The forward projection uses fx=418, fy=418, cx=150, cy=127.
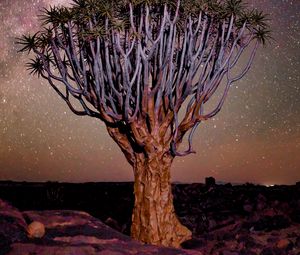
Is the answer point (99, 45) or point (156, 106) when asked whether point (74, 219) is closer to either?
point (156, 106)

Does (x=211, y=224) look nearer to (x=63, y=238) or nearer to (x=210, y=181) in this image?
(x=63, y=238)

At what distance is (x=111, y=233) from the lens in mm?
5836

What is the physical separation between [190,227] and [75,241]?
3889mm

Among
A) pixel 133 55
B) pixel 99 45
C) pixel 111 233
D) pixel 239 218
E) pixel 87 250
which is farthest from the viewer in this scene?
pixel 239 218

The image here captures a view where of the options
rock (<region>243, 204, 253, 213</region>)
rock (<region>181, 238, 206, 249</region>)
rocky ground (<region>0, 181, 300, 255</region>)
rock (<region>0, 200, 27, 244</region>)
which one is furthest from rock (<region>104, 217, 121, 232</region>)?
rock (<region>0, 200, 27, 244</region>)

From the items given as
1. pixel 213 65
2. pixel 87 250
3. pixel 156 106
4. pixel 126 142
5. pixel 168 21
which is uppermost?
pixel 168 21

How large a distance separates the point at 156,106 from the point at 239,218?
→ 369 cm

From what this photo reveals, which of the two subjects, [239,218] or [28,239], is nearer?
[28,239]

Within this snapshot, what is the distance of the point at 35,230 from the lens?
206 inches

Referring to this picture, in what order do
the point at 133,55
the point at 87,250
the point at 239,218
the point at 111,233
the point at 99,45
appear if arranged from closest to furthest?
the point at 87,250 → the point at 111,233 → the point at 99,45 → the point at 133,55 → the point at 239,218

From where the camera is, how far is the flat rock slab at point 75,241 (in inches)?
190

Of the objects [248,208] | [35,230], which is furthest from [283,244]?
[35,230]

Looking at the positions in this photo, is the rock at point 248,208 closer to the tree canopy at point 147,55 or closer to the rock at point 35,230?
the tree canopy at point 147,55

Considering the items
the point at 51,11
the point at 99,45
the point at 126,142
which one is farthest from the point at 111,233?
the point at 51,11
